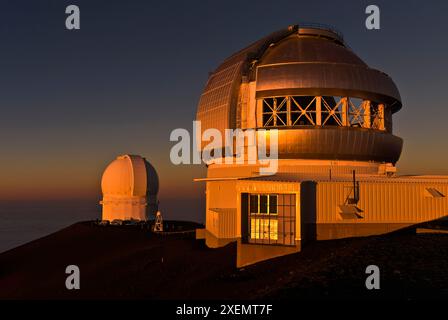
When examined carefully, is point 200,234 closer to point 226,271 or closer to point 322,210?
point 226,271

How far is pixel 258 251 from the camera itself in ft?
76.7

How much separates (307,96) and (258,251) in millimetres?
Result: 12926

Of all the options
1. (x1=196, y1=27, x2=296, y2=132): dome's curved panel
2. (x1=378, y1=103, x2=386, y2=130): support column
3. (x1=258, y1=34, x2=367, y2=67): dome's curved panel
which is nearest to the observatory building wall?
(x1=378, y1=103, x2=386, y2=130): support column

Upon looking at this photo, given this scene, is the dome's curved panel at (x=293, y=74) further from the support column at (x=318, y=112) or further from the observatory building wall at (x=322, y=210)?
the observatory building wall at (x=322, y=210)

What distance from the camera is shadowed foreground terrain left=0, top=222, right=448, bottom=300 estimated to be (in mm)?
15555

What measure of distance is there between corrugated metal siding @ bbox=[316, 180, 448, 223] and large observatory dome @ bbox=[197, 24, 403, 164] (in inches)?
182

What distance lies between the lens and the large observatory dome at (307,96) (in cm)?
2878

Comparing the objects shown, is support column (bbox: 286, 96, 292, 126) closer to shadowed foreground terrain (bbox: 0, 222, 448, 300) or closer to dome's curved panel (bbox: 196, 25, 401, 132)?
dome's curved panel (bbox: 196, 25, 401, 132)

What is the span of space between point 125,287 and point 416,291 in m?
15.8

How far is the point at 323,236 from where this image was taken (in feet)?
79.9

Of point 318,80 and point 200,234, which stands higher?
point 318,80

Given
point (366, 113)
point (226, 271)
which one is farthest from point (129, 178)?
point (226, 271)
